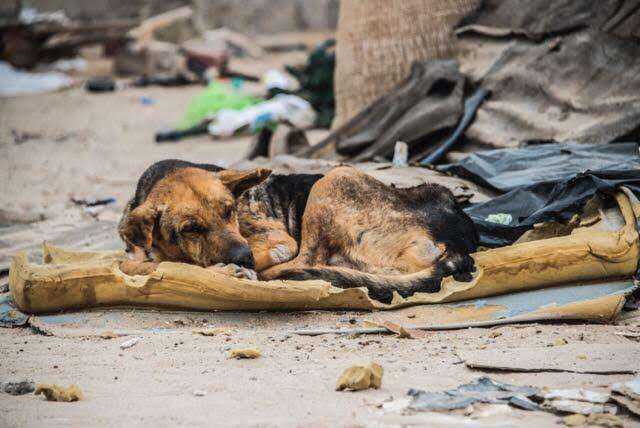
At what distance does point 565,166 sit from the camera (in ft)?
22.8

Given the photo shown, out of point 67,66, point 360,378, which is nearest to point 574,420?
point 360,378

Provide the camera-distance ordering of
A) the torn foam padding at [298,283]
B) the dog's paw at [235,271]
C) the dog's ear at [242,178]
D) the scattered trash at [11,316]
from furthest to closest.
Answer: the dog's ear at [242,178], the scattered trash at [11,316], the dog's paw at [235,271], the torn foam padding at [298,283]

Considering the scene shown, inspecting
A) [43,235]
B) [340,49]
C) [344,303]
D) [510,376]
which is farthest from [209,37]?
[510,376]

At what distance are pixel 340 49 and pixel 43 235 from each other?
13.4 feet

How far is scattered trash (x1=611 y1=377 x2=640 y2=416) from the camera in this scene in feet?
11.1

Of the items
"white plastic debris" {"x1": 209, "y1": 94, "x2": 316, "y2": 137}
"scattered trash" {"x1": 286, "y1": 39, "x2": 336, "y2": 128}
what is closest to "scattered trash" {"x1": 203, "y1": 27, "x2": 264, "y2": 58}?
"white plastic debris" {"x1": 209, "y1": 94, "x2": 316, "y2": 137}

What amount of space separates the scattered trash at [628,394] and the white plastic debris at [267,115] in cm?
895

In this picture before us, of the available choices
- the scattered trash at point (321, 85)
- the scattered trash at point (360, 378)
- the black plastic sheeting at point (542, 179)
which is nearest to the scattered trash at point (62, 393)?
the scattered trash at point (360, 378)

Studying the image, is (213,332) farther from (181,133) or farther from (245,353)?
(181,133)

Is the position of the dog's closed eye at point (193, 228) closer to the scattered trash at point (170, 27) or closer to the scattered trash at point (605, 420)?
the scattered trash at point (605, 420)

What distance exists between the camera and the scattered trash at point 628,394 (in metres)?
3.40

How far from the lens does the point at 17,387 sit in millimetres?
3984

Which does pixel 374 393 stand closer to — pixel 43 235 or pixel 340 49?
pixel 43 235

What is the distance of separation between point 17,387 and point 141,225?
1790mm
